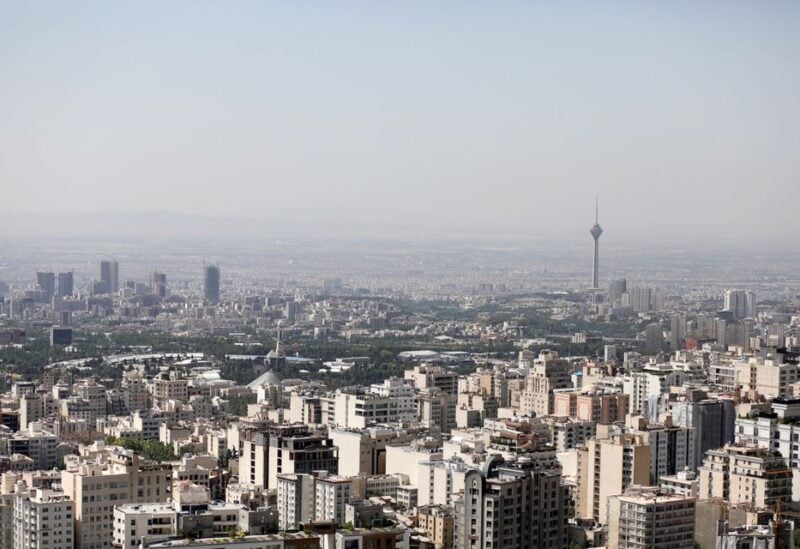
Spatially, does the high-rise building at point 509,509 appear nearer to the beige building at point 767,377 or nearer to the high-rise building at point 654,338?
the beige building at point 767,377

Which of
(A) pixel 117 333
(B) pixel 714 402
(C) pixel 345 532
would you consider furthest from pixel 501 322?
(C) pixel 345 532

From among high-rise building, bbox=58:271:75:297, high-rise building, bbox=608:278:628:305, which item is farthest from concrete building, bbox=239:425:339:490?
high-rise building, bbox=58:271:75:297

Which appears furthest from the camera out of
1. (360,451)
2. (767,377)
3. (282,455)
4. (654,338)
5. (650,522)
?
(654,338)

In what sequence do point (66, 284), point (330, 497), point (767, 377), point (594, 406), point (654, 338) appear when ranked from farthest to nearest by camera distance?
point (66, 284), point (654, 338), point (767, 377), point (594, 406), point (330, 497)

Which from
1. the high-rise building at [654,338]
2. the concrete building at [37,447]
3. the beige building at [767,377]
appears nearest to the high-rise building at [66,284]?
the high-rise building at [654,338]

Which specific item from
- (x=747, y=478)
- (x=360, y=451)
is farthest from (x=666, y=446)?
(x=360, y=451)

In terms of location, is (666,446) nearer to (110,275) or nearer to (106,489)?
(106,489)
